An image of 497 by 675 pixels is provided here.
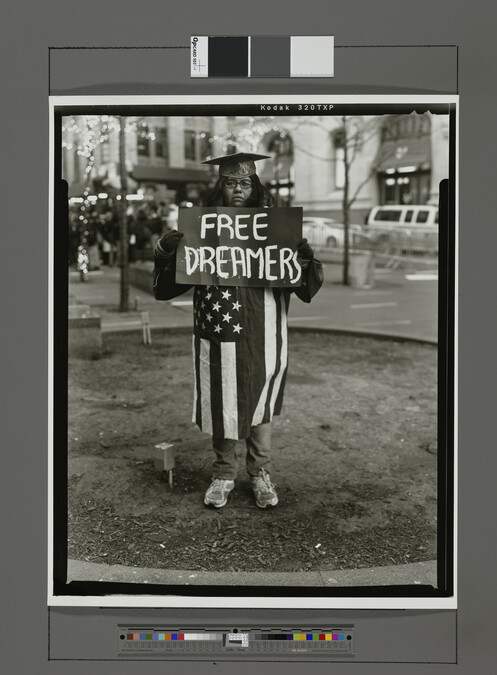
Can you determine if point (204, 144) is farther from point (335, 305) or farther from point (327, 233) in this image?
point (335, 305)

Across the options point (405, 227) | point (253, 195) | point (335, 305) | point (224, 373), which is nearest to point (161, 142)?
point (253, 195)

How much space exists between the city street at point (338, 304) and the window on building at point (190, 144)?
516 mm

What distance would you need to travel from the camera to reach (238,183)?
307 centimetres

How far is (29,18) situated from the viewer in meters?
2.94

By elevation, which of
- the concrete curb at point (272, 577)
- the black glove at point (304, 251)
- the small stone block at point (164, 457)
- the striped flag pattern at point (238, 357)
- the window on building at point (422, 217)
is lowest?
the concrete curb at point (272, 577)

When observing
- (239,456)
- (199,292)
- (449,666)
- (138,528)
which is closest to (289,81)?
(199,292)

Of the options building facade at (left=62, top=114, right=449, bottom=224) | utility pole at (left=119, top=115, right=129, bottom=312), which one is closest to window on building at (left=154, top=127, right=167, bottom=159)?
building facade at (left=62, top=114, right=449, bottom=224)

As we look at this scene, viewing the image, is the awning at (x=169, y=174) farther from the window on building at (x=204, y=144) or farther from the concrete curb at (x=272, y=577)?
the concrete curb at (x=272, y=577)

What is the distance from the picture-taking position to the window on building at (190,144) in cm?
310

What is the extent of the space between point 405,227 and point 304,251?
1.45 meters

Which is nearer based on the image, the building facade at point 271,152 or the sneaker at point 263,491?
the building facade at point 271,152

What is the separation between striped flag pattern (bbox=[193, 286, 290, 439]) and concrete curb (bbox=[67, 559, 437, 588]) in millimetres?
601

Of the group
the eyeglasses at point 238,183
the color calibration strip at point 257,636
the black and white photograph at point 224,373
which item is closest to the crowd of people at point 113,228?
the black and white photograph at point 224,373

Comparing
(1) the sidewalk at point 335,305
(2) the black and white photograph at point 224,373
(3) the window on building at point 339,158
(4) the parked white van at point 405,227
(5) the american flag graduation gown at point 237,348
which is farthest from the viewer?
(4) the parked white van at point 405,227
